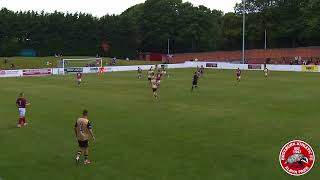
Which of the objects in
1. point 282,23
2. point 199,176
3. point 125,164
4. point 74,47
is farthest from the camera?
point 74,47

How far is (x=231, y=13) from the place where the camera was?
122625 millimetres

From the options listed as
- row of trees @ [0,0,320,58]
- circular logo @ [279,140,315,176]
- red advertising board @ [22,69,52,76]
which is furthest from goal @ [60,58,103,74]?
circular logo @ [279,140,315,176]

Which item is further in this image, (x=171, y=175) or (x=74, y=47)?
(x=74, y=47)

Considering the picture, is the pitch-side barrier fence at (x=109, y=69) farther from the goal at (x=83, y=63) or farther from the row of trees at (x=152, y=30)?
the row of trees at (x=152, y=30)

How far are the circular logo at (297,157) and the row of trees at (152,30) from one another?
102220 mm

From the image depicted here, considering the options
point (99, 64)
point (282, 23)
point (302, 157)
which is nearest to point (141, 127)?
point (302, 157)

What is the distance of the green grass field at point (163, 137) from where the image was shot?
16213 mm

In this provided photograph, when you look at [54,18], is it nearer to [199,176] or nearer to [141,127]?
[141,127]

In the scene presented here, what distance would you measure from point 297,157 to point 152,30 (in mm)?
116292

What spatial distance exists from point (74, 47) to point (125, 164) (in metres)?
106

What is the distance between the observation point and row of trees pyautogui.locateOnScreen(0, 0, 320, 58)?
112 meters

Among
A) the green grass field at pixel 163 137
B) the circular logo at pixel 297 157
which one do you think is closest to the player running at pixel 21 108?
the green grass field at pixel 163 137

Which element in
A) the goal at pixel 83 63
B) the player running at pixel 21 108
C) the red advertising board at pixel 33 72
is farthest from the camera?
the goal at pixel 83 63

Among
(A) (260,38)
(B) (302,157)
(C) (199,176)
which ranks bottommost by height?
(C) (199,176)
